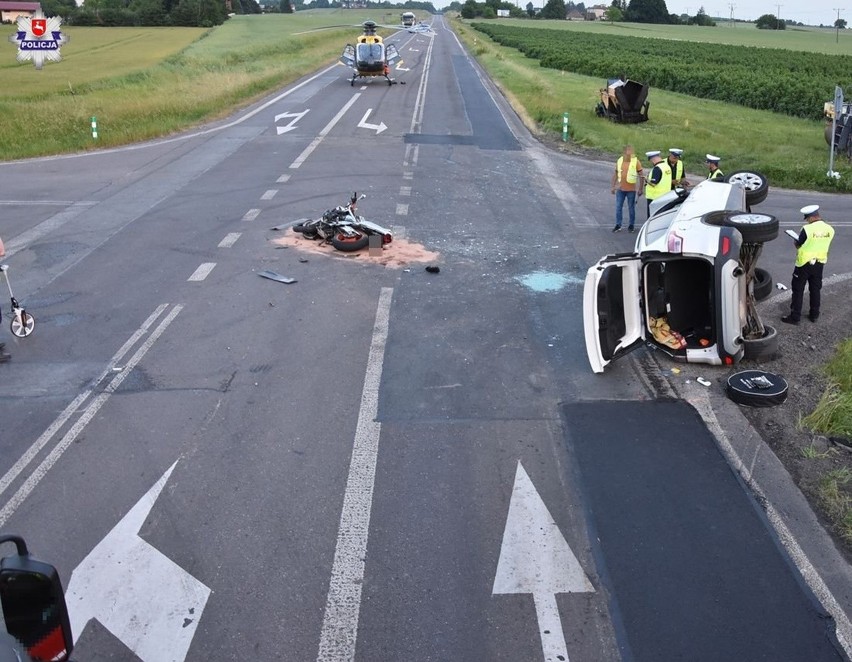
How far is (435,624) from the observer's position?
211 inches

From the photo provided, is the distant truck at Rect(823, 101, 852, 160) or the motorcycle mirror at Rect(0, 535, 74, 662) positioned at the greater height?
the motorcycle mirror at Rect(0, 535, 74, 662)

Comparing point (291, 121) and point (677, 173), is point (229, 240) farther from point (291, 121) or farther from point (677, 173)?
point (291, 121)

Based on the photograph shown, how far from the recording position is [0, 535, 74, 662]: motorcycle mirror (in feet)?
10.3

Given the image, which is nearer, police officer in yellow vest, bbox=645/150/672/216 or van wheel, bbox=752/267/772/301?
van wheel, bbox=752/267/772/301

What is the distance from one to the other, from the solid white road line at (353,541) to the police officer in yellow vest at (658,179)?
7.82 meters

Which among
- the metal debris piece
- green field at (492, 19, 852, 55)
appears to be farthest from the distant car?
green field at (492, 19, 852, 55)

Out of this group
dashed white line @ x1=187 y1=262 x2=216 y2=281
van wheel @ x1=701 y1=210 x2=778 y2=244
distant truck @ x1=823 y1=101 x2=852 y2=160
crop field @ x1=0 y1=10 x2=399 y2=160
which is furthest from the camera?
crop field @ x1=0 y1=10 x2=399 y2=160

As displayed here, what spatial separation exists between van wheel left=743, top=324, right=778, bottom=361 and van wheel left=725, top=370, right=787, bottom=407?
0.67 m

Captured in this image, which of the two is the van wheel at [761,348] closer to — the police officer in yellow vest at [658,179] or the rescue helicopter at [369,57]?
the police officer in yellow vest at [658,179]

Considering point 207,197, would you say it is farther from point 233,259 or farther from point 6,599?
point 6,599

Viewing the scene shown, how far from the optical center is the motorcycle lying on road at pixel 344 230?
1356 centimetres

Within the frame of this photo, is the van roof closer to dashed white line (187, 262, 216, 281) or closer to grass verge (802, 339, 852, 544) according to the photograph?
grass verge (802, 339, 852, 544)

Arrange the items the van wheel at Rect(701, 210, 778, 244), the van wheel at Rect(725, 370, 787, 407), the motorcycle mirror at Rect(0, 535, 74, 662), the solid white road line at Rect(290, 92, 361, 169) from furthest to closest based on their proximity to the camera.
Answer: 1. the solid white road line at Rect(290, 92, 361, 169)
2. the van wheel at Rect(701, 210, 778, 244)
3. the van wheel at Rect(725, 370, 787, 407)
4. the motorcycle mirror at Rect(0, 535, 74, 662)

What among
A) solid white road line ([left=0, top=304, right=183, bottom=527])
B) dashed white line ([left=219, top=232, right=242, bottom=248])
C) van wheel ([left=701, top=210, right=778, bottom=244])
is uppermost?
van wheel ([left=701, top=210, right=778, bottom=244])
